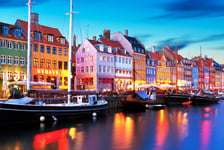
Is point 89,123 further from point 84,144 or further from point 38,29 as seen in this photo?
point 38,29

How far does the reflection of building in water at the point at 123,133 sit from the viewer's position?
22875 mm

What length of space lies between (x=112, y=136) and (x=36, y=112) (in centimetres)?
936

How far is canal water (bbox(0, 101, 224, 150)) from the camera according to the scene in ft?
72.3

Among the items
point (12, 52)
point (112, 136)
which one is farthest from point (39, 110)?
point (12, 52)

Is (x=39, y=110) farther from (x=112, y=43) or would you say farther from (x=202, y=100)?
(x=202, y=100)

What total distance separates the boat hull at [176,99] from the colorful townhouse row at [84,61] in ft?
18.4

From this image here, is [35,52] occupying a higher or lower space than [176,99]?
higher

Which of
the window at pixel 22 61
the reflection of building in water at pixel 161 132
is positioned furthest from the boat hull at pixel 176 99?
the window at pixel 22 61

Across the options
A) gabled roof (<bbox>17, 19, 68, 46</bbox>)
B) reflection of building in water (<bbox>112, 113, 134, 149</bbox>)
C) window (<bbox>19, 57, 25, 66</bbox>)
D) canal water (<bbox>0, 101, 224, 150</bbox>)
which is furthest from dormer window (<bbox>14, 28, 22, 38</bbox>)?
reflection of building in water (<bbox>112, 113, 134, 149</bbox>)

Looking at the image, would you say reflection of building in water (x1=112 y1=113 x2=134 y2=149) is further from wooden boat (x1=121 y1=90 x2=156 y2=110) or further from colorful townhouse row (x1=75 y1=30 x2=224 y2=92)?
colorful townhouse row (x1=75 y1=30 x2=224 y2=92)

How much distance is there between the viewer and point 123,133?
2753cm

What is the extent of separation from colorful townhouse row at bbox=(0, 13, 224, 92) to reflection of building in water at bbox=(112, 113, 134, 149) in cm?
817

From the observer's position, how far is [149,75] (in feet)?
269

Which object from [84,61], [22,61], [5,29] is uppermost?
[5,29]
